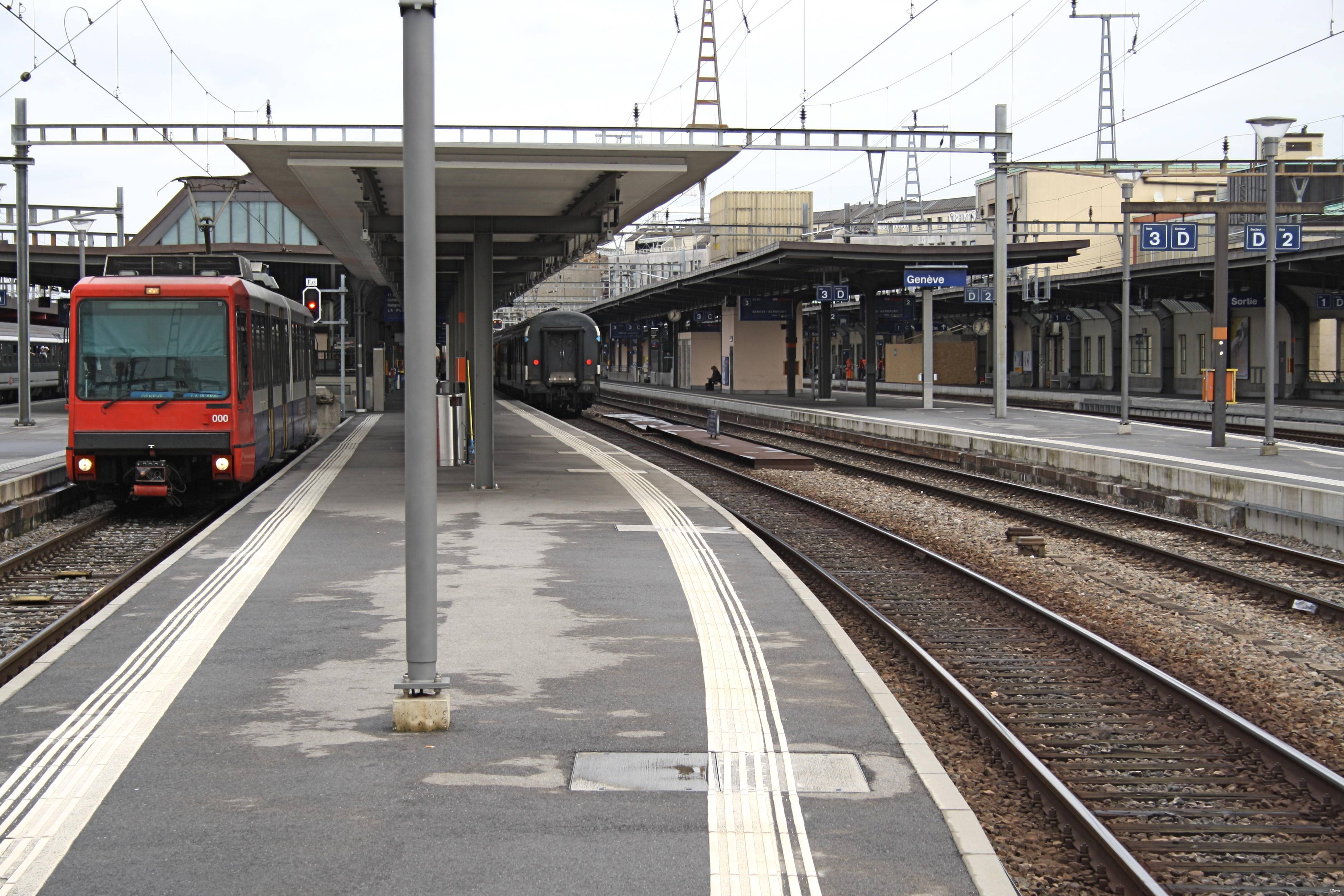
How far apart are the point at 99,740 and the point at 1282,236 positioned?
82.5 ft

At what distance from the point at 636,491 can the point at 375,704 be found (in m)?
10.8

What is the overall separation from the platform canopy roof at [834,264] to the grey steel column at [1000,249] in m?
4.62

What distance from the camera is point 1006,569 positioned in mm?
13023

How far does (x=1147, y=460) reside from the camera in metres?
21.1

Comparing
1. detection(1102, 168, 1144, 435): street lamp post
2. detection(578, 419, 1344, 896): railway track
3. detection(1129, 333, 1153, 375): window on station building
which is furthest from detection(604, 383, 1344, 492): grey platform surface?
detection(1129, 333, 1153, 375): window on station building

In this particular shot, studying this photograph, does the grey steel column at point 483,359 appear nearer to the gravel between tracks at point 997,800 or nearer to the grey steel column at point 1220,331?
the gravel between tracks at point 997,800

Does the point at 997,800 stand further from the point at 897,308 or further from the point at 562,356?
the point at 897,308

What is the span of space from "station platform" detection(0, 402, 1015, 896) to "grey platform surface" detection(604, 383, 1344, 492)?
10.7 meters

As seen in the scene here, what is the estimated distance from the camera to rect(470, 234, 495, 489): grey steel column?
17.3 m

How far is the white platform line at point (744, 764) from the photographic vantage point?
15.4ft

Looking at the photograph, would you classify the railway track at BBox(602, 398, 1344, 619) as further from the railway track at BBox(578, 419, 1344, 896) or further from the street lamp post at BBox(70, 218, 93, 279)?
the street lamp post at BBox(70, 218, 93, 279)

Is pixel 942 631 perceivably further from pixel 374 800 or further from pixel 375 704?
pixel 374 800

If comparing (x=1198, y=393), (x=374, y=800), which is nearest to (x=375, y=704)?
(x=374, y=800)

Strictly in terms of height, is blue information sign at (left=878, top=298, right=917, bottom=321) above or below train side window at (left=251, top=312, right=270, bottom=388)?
above
